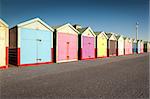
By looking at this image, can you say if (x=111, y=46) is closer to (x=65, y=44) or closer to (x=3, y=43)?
(x=65, y=44)

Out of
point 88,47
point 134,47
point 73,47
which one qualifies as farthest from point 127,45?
point 73,47

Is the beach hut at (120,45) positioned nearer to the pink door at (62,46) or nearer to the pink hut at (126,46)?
the pink hut at (126,46)

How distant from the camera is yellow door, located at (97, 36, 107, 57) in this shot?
27147 millimetres

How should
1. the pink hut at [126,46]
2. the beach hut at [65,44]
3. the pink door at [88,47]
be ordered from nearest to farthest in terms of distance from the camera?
the beach hut at [65,44] < the pink door at [88,47] < the pink hut at [126,46]

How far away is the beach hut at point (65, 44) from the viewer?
18.9 meters

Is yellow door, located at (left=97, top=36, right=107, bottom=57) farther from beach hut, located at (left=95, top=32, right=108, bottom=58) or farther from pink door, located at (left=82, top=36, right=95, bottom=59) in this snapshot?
pink door, located at (left=82, top=36, right=95, bottom=59)

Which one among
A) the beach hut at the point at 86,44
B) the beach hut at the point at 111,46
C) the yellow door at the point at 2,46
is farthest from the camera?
the beach hut at the point at 111,46

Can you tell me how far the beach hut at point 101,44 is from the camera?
27020 millimetres

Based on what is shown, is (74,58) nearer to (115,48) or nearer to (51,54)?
(51,54)

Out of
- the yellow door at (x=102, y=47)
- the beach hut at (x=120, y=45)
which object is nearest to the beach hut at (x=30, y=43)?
the yellow door at (x=102, y=47)

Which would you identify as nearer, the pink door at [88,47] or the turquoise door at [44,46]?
the turquoise door at [44,46]

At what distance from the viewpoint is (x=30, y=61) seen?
16047 mm

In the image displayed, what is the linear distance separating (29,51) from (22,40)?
1.18 m

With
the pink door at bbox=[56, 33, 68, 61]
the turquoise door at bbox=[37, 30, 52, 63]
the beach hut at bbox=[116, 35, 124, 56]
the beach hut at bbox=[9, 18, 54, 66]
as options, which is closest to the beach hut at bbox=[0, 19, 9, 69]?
the beach hut at bbox=[9, 18, 54, 66]
